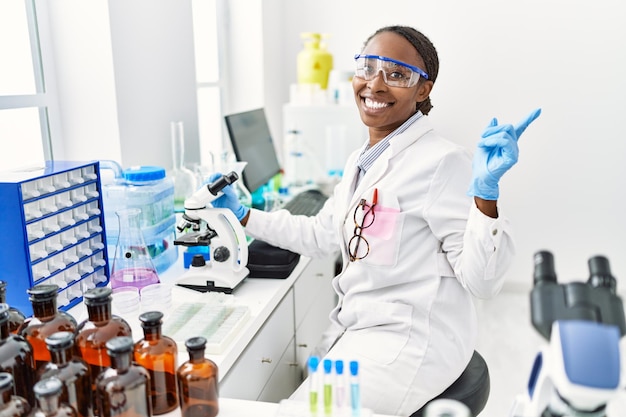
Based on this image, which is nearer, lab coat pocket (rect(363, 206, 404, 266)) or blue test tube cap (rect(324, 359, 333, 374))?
blue test tube cap (rect(324, 359, 333, 374))

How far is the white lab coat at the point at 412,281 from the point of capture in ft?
4.41

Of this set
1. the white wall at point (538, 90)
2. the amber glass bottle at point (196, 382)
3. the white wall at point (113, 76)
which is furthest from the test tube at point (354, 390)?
the white wall at point (538, 90)

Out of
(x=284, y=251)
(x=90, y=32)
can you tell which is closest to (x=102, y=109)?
(x=90, y=32)

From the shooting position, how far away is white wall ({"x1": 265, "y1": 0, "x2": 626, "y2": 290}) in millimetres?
3102

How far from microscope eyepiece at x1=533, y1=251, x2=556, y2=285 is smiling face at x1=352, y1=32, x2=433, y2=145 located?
85cm

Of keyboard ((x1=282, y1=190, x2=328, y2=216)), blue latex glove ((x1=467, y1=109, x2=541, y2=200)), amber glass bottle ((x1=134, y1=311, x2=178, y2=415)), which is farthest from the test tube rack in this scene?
blue latex glove ((x1=467, y1=109, x2=541, y2=200))

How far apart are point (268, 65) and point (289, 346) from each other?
198 cm

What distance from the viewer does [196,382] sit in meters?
0.93

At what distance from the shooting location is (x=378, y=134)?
5.24ft

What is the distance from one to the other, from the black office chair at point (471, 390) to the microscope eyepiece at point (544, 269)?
2.36 feet

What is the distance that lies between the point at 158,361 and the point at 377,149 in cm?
87

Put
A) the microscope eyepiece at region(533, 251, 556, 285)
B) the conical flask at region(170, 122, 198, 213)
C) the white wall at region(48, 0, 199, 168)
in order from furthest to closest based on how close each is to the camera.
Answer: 1. the conical flask at region(170, 122, 198, 213)
2. the white wall at region(48, 0, 199, 168)
3. the microscope eyepiece at region(533, 251, 556, 285)

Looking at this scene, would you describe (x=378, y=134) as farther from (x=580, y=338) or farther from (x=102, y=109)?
(x=580, y=338)

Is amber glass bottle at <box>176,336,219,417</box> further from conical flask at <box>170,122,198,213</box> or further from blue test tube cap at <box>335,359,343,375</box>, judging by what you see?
conical flask at <box>170,122,198,213</box>
